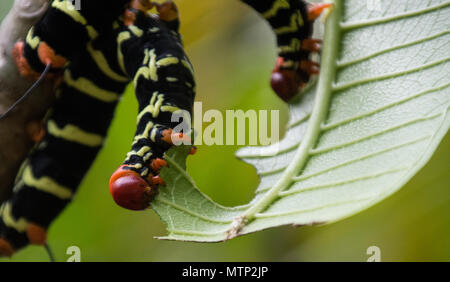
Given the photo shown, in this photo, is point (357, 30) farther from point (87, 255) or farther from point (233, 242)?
point (87, 255)

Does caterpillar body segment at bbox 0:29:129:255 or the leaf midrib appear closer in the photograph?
the leaf midrib

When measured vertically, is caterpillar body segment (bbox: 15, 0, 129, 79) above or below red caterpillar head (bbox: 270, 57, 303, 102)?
above

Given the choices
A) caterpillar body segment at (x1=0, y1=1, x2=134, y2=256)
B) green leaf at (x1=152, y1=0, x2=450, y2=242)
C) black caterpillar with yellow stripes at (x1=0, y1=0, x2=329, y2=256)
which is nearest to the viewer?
green leaf at (x1=152, y1=0, x2=450, y2=242)

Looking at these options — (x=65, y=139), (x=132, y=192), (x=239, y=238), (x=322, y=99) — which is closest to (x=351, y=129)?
(x=322, y=99)

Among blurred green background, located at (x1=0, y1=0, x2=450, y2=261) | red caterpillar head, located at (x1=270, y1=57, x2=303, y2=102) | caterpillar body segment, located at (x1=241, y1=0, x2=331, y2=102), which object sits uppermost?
caterpillar body segment, located at (x1=241, y1=0, x2=331, y2=102)

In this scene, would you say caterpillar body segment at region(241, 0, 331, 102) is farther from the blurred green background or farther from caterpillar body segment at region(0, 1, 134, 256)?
caterpillar body segment at region(0, 1, 134, 256)

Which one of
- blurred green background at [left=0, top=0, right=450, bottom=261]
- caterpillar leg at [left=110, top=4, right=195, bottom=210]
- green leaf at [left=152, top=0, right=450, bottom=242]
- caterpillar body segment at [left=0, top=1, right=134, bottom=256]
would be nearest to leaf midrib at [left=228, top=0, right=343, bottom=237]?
green leaf at [left=152, top=0, right=450, bottom=242]

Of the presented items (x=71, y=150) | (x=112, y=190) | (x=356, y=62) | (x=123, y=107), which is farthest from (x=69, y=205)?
(x=356, y=62)
